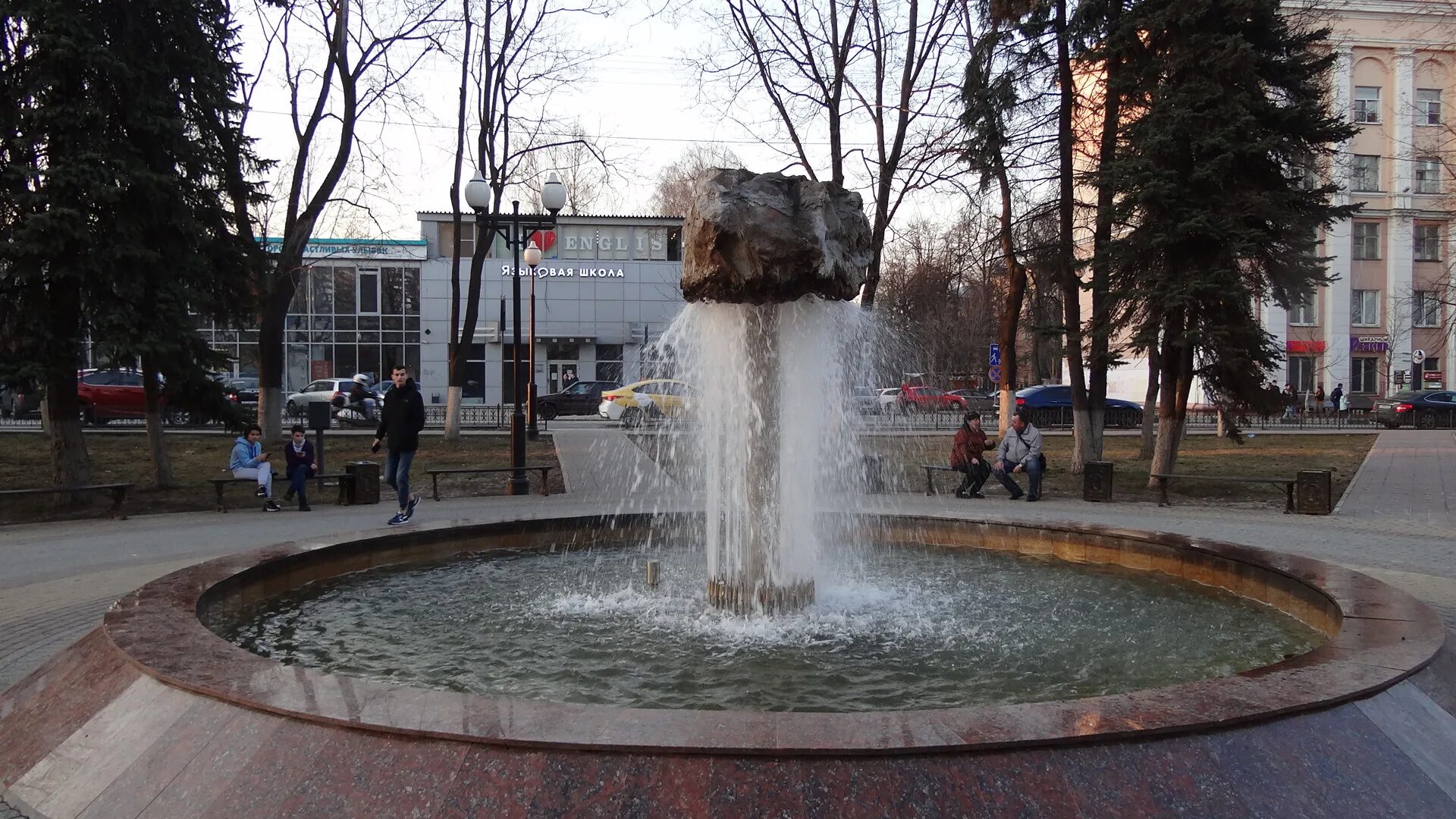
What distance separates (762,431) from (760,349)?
0.53 m

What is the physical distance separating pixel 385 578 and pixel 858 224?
15.1ft

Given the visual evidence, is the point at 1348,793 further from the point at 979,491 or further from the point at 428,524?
the point at 979,491

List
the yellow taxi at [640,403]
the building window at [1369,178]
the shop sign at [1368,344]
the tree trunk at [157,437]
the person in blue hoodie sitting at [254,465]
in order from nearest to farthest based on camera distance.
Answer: the person in blue hoodie sitting at [254,465]
the tree trunk at [157,437]
the yellow taxi at [640,403]
the building window at [1369,178]
the shop sign at [1368,344]

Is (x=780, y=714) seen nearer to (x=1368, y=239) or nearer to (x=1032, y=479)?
(x=1032, y=479)

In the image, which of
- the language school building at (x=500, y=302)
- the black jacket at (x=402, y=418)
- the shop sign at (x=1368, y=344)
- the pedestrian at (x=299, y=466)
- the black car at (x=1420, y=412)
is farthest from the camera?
the shop sign at (x=1368, y=344)

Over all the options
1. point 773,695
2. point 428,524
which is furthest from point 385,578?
point 773,695

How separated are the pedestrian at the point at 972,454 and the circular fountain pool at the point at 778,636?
680cm

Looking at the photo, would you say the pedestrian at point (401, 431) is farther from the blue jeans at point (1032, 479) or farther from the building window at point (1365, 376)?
the building window at point (1365, 376)

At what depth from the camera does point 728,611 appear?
663 centimetres

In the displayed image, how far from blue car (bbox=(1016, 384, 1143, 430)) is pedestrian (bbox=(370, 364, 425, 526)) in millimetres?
28592

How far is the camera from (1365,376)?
50531 mm

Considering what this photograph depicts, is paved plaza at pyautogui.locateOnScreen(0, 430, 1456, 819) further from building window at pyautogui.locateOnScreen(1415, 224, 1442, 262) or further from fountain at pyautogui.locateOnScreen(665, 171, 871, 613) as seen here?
building window at pyautogui.locateOnScreen(1415, 224, 1442, 262)

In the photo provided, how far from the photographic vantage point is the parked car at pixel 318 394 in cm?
3341

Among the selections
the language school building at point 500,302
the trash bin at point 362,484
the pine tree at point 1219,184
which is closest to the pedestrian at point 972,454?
the pine tree at point 1219,184
